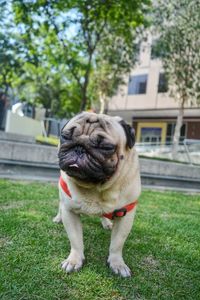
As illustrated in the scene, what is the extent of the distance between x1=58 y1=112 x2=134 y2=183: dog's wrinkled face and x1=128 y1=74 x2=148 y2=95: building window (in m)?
34.0

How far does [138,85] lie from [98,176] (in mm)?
34925

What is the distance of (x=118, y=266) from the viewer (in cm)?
329

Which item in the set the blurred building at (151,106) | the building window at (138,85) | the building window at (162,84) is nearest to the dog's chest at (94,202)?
the blurred building at (151,106)

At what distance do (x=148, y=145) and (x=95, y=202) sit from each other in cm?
2090

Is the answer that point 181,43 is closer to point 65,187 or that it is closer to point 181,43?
point 181,43

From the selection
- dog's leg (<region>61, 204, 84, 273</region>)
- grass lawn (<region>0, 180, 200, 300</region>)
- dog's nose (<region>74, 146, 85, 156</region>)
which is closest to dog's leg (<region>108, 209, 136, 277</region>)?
grass lawn (<region>0, 180, 200, 300</region>)

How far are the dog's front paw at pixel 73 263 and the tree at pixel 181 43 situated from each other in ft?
67.7

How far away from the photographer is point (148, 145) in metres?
24.0

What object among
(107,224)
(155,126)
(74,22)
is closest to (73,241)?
(107,224)

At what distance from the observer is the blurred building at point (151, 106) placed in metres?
34.0

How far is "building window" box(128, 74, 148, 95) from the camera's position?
120ft

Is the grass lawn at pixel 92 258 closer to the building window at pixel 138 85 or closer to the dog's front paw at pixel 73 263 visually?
the dog's front paw at pixel 73 263

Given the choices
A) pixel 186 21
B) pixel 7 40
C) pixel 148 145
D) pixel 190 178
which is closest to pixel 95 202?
pixel 190 178

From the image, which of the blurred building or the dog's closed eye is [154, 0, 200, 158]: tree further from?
Answer: the dog's closed eye
